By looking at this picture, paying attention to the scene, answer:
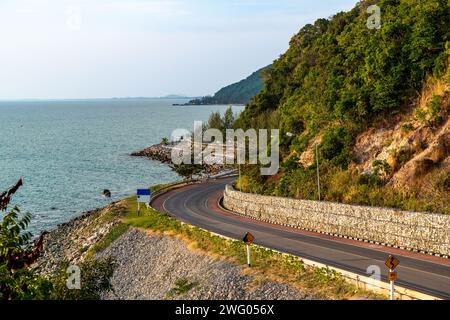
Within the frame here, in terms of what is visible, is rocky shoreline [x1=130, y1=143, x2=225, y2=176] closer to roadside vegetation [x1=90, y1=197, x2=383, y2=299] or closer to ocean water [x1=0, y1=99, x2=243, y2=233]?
ocean water [x1=0, y1=99, x2=243, y2=233]

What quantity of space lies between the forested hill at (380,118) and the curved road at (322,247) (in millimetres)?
3857

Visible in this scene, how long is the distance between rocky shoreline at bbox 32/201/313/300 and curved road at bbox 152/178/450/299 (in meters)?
4.61

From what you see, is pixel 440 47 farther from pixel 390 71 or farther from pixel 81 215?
pixel 81 215

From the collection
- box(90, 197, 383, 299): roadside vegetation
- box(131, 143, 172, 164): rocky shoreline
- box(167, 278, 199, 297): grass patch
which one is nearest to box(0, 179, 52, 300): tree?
box(90, 197, 383, 299): roadside vegetation

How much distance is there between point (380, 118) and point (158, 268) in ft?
77.0

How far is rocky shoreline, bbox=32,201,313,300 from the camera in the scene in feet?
96.8

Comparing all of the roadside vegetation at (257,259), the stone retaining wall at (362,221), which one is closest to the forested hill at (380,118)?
the stone retaining wall at (362,221)

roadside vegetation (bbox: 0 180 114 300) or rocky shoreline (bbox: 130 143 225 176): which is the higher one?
roadside vegetation (bbox: 0 180 114 300)

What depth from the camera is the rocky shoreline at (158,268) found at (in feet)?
96.8

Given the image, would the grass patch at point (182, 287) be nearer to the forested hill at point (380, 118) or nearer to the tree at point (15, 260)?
the forested hill at point (380, 118)

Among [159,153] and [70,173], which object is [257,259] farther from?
[159,153]

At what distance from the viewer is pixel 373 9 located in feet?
185
